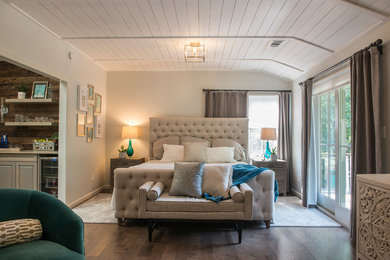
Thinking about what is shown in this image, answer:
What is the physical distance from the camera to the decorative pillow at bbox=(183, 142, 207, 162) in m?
4.73

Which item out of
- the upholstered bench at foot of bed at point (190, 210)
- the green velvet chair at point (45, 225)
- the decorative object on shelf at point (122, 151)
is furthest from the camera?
the decorative object on shelf at point (122, 151)

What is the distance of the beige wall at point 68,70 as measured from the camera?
2812 mm

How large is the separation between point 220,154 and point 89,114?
263 centimetres

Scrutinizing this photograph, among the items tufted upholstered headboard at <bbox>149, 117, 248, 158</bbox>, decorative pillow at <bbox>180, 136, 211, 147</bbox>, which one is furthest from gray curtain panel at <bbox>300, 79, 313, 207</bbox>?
decorative pillow at <bbox>180, 136, 211, 147</bbox>

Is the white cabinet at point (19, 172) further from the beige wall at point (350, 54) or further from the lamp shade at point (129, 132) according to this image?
the beige wall at point (350, 54)

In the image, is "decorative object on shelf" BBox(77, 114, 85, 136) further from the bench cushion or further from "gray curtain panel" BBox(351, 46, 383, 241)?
"gray curtain panel" BBox(351, 46, 383, 241)

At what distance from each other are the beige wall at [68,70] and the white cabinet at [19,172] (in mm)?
480

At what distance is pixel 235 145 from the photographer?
521 centimetres

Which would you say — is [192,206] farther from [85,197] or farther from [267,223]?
[85,197]

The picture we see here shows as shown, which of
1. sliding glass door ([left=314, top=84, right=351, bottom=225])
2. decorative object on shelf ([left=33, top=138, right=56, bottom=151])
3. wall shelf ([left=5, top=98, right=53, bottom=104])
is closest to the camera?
sliding glass door ([left=314, top=84, right=351, bottom=225])

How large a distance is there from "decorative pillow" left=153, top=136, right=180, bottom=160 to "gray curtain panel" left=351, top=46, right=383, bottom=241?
327cm

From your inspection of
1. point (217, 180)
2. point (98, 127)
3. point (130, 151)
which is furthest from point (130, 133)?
point (217, 180)

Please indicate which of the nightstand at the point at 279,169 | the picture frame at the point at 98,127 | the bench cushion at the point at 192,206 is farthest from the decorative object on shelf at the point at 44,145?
the nightstand at the point at 279,169

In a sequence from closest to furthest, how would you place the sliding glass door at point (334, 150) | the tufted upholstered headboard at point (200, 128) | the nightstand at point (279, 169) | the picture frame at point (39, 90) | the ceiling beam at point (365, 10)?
the ceiling beam at point (365, 10)
the sliding glass door at point (334, 150)
the picture frame at point (39, 90)
the nightstand at point (279, 169)
the tufted upholstered headboard at point (200, 128)
